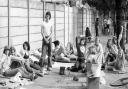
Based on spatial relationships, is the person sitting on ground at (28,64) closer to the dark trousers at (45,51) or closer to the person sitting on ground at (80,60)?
the dark trousers at (45,51)

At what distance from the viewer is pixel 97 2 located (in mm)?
13609

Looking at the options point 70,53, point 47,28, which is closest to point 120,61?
point 47,28

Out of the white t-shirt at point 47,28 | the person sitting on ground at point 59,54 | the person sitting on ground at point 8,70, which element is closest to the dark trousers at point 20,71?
the person sitting on ground at point 8,70

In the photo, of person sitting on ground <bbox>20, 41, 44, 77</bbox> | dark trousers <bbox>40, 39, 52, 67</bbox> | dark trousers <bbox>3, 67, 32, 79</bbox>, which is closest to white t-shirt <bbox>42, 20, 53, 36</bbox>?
dark trousers <bbox>40, 39, 52, 67</bbox>

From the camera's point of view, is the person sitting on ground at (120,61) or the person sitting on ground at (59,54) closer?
the person sitting on ground at (120,61)

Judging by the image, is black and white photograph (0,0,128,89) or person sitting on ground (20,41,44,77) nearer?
black and white photograph (0,0,128,89)

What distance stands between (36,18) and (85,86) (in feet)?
20.8

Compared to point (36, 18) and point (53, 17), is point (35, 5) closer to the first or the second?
point (36, 18)

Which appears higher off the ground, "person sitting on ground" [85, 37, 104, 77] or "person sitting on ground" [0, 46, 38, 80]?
"person sitting on ground" [85, 37, 104, 77]

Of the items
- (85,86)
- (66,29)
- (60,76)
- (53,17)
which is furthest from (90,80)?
(66,29)

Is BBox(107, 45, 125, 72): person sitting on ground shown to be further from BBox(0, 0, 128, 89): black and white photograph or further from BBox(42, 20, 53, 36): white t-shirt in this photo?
BBox(42, 20, 53, 36): white t-shirt

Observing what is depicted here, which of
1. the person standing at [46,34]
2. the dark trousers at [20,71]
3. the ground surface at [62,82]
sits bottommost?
the ground surface at [62,82]

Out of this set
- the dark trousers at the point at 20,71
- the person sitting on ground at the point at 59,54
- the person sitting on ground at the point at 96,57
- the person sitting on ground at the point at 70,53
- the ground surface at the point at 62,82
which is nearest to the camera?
the person sitting on ground at the point at 96,57

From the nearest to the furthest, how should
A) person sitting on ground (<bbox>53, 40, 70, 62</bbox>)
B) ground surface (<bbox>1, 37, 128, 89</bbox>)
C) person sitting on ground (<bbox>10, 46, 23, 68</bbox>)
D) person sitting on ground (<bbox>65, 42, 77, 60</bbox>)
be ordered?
ground surface (<bbox>1, 37, 128, 89</bbox>)
person sitting on ground (<bbox>10, 46, 23, 68</bbox>)
person sitting on ground (<bbox>53, 40, 70, 62</bbox>)
person sitting on ground (<bbox>65, 42, 77, 60</bbox>)
